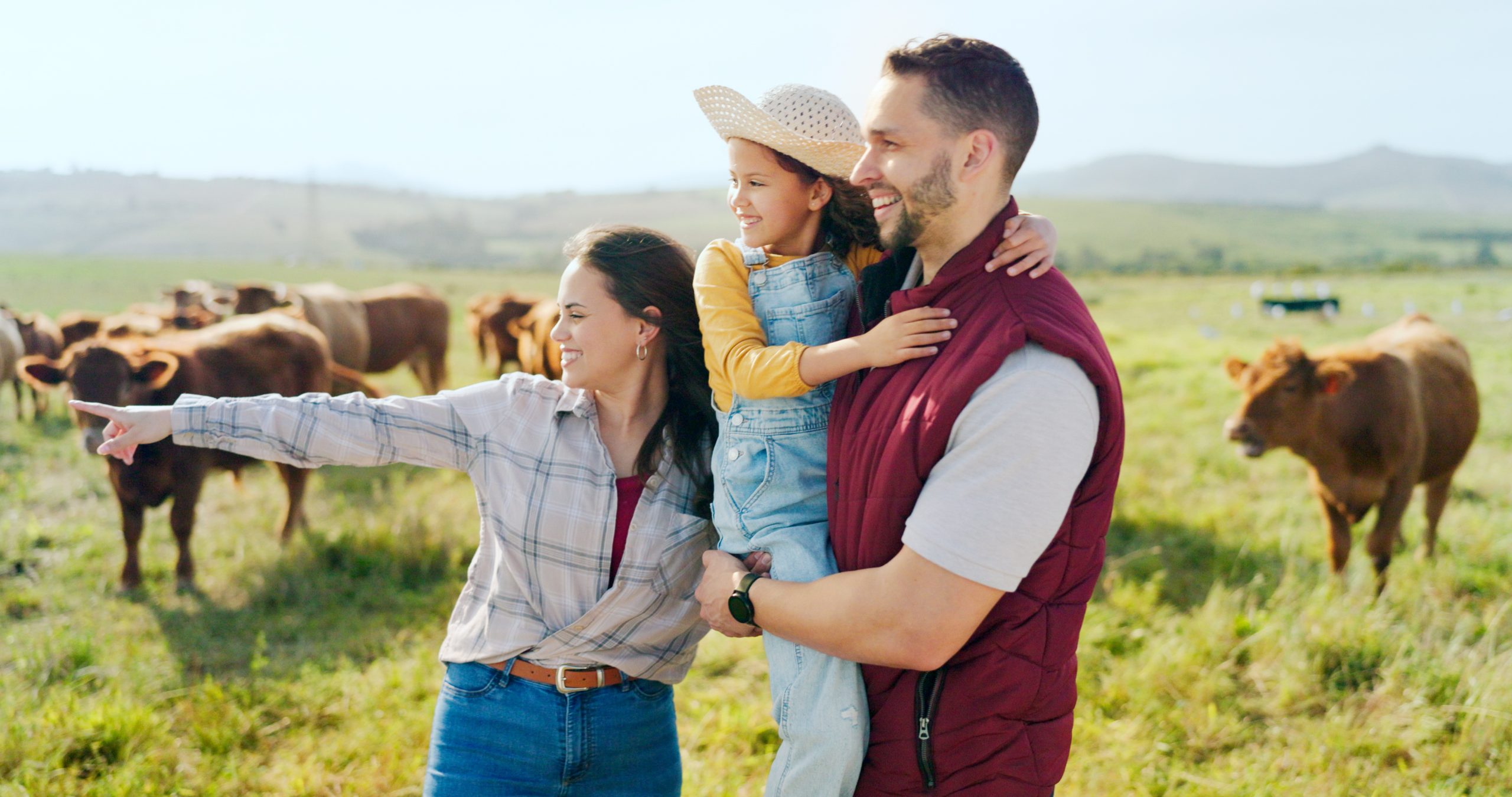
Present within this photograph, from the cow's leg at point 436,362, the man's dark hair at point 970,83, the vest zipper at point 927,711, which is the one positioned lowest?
the cow's leg at point 436,362

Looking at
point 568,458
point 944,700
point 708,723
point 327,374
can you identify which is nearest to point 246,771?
point 708,723

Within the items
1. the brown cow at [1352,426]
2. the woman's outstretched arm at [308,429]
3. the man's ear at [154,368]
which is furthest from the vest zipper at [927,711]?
the brown cow at [1352,426]

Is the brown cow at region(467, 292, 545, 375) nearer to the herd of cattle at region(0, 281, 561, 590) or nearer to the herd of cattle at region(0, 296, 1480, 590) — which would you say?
the herd of cattle at region(0, 281, 561, 590)

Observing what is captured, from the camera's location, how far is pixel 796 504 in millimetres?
2260

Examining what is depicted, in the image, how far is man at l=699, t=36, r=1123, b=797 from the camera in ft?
5.88

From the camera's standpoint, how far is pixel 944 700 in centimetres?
197

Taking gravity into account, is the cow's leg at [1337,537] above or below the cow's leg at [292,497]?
above

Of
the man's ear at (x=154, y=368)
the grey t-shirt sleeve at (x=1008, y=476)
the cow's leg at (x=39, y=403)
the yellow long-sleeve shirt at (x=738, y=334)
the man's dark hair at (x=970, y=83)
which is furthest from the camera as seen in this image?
the cow's leg at (x=39, y=403)

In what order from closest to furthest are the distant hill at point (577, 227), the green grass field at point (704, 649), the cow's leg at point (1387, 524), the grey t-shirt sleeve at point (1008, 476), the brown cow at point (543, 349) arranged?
the grey t-shirt sleeve at point (1008, 476)
the green grass field at point (704, 649)
the cow's leg at point (1387, 524)
the brown cow at point (543, 349)
the distant hill at point (577, 227)

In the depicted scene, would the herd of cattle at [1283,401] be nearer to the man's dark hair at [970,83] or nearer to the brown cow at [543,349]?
the brown cow at [543,349]

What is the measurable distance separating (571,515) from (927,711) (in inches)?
42.6

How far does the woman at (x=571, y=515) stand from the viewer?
2.55m

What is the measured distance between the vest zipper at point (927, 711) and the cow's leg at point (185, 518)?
643 centimetres

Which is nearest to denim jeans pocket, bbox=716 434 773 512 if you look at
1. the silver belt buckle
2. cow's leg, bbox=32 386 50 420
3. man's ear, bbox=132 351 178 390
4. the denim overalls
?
the denim overalls
